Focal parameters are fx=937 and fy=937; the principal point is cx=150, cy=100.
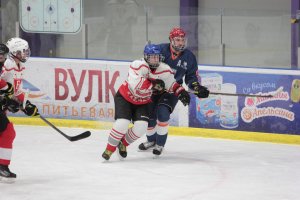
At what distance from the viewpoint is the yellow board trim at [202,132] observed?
25.7ft

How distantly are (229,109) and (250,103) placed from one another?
20 cm

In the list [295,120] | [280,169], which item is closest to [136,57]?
[295,120]

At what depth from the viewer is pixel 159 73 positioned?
Answer: 23.1ft

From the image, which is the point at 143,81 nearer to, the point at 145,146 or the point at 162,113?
the point at 162,113

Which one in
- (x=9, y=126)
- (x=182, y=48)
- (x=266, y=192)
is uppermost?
(x=182, y=48)

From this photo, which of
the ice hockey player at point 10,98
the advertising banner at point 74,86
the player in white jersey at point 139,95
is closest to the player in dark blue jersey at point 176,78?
the player in white jersey at point 139,95

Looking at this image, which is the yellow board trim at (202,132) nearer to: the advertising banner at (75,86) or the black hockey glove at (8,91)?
the advertising banner at (75,86)

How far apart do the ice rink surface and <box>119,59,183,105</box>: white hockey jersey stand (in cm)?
50

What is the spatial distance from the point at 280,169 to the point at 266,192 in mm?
796

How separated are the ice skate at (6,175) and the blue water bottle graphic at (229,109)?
2428 mm

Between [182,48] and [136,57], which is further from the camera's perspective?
[136,57]

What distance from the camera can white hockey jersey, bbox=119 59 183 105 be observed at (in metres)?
6.90

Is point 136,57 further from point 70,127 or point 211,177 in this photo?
point 211,177

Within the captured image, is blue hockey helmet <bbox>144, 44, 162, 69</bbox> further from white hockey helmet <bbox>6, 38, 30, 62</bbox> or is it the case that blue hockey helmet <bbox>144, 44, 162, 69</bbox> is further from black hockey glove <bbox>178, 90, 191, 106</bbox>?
white hockey helmet <bbox>6, 38, 30, 62</bbox>
